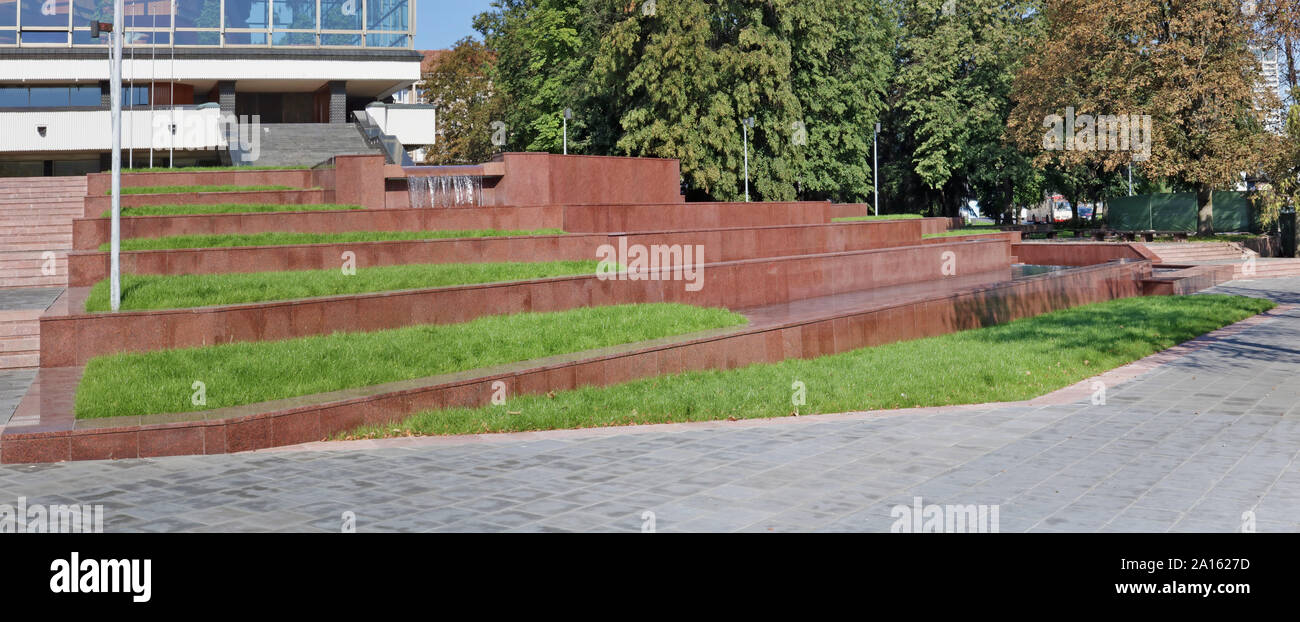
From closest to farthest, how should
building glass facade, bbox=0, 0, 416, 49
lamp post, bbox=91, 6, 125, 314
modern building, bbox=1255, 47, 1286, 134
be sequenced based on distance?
lamp post, bbox=91, 6, 125, 314 → building glass facade, bbox=0, 0, 416, 49 → modern building, bbox=1255, 47, 1286, 134

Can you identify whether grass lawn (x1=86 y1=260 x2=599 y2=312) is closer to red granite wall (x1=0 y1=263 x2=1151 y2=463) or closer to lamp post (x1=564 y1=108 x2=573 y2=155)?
red granite wall (x1=0 y1=263 x2=1151 y2=463)

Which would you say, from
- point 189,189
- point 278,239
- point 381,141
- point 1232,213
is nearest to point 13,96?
point 381,141

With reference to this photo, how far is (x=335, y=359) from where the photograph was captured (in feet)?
37.0

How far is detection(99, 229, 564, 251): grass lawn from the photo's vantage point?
16359 mm

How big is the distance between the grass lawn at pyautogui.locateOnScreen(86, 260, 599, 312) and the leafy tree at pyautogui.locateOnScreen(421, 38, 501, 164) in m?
42.1

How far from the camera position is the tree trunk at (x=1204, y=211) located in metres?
40.1

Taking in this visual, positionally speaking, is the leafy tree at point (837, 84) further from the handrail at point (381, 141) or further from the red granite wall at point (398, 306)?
the red granite wall at point (398, 306)

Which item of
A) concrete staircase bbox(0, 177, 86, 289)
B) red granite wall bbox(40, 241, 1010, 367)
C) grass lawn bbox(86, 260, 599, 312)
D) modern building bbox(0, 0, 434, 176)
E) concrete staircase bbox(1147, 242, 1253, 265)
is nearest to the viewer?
red granite wall bbox(40, 241, 1010, 367)

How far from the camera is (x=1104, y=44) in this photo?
39.6 m

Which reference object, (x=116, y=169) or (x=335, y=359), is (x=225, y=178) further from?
(x=335, y=359)

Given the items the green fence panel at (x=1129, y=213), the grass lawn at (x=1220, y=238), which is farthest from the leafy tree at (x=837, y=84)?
the grass lawn at (x=1220, y=238)

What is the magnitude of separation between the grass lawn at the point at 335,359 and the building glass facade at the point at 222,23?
2650 centimetres

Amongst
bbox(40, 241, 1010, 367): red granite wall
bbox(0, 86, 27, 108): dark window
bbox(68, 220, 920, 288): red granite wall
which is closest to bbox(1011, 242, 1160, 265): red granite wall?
bbox(68, 220, 920, 288): red granite wall

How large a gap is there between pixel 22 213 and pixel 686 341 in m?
15.7
